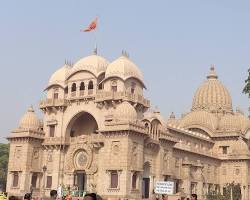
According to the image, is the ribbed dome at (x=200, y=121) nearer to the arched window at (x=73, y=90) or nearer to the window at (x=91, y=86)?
the window at (x=91, y=86)

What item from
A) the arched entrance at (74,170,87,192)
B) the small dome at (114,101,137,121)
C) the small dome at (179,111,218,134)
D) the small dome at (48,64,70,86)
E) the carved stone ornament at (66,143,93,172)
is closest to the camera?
the small dome at (114,101,137,121)

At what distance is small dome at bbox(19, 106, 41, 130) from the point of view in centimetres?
5013

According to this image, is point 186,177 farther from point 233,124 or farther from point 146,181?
point 233,124

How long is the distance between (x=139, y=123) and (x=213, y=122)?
2490cm

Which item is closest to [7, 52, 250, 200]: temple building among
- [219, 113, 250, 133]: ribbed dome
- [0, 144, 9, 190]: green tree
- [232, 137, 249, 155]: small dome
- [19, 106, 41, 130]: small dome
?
[19, 106, 41, 130]: small dome

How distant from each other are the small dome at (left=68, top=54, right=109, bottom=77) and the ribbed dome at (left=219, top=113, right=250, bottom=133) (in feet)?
74.5

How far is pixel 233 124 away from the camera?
216 ft

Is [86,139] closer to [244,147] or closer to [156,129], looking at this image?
[156,129]

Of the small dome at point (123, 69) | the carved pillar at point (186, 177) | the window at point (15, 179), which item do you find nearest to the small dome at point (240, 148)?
the carved pillar at point (186, 177)

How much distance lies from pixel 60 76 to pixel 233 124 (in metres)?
26.6

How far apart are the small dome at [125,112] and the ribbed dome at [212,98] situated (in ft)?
95.2

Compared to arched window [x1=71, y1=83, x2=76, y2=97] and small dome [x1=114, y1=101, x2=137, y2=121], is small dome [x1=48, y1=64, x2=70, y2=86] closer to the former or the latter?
arched window [x1=71, y1=83, x2=76, y2=97]

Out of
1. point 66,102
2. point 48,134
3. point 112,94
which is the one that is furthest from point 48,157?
point 112,94

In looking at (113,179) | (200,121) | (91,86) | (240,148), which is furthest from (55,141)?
(240,148)
